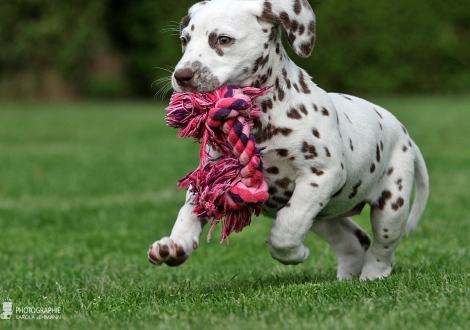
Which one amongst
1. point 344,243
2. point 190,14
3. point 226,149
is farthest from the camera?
point 344,243

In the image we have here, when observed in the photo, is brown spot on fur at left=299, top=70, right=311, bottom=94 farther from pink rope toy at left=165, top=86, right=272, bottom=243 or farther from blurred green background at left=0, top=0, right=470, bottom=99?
blurred green background at left=0, top=0, right=470, bottom=99

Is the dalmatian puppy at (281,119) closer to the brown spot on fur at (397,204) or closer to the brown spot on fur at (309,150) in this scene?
the brown spot on fur at (309,150)

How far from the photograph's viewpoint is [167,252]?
420 cm

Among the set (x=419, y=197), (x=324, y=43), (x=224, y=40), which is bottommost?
(x=324, y=43)

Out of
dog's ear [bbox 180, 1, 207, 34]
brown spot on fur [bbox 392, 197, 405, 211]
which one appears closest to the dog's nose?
dog's ear [bbox 180, 1, 207, 34]

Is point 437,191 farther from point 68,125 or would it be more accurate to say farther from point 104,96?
point 104,96

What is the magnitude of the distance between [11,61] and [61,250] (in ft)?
69.4

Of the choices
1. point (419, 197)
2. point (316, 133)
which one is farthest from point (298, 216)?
point (419, 197)

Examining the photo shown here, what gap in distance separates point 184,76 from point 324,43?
928 inches

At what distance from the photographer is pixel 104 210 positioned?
31.4ft

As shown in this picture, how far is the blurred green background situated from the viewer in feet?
87.5

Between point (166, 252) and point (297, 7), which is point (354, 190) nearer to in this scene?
point (297, 7)

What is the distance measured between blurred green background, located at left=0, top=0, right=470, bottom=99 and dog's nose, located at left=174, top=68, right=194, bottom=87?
22217 mm

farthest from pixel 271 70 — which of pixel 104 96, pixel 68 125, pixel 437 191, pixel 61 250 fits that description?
pixel 104 96
